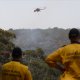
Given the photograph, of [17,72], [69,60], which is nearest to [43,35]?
[17,72]

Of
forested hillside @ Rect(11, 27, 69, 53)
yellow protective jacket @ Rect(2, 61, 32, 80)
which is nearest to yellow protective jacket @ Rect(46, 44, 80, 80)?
yellow protective jacket @ Rect(2, 61, 32, 80)

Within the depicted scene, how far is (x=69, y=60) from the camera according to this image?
930cm

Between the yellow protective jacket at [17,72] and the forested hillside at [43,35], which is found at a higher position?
the forested hillside at [43,35]

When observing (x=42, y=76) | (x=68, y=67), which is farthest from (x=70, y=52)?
(x=42, y=76)

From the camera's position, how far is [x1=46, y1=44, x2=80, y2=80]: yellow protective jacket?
30.2ft

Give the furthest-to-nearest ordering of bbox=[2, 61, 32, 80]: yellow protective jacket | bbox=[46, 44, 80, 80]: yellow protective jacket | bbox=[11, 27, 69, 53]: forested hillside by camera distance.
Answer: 1. bbox=[11, 27, 69, 53]: forested hillside
2. bbox=[2, 61, 32, 80]: yellow protective jacket
3. bbox=[46, 44, 80, 80]: yellow protective jacket

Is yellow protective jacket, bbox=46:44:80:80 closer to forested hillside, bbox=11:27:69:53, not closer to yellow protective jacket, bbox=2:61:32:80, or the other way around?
yellow protective jacket, bbox=2:61:32:80

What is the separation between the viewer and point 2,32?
30.9 metres

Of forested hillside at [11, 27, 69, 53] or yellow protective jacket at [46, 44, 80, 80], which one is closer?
yellow protective jacket at [46, 44, 80, 80]

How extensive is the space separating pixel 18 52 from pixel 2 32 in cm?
2104

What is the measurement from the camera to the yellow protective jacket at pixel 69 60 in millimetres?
9203

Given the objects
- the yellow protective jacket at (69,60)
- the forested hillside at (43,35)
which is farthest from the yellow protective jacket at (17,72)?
the forested hillside at (43,35)

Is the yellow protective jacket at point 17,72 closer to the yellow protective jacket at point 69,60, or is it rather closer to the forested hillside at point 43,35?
the yellow protective jacket at point 69,60

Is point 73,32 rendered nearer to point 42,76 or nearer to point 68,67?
point 68,67
